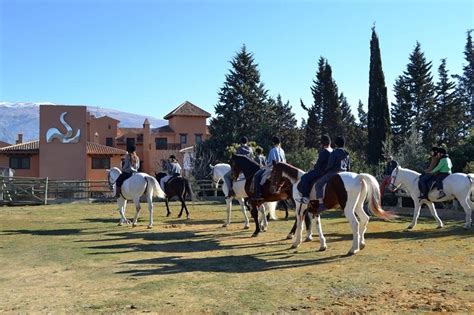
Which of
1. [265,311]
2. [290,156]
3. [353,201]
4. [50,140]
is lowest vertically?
[265,311]

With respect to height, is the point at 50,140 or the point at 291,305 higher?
the point at 50,140

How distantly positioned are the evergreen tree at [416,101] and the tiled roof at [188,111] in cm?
2095

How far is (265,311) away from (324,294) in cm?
115

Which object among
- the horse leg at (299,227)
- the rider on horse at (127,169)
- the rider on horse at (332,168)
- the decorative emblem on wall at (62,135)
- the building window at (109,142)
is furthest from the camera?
the building window at (109,142)

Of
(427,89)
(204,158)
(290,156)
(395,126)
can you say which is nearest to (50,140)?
(204,158)

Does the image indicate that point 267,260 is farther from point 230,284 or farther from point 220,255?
point 230,284

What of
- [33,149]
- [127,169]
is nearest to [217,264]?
[127,169]

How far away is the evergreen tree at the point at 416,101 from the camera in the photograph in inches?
1743

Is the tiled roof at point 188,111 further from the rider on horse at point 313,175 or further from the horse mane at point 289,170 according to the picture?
the rider on horse at point 313,175

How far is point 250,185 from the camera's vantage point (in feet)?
40.7

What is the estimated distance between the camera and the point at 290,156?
83.1 feet

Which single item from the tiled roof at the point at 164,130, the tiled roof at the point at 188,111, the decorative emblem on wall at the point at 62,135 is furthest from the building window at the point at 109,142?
the decorative emblem on wall at the point at 62,135

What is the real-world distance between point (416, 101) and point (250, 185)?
37.1 meters

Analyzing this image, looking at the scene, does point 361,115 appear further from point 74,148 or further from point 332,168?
point 332,168
